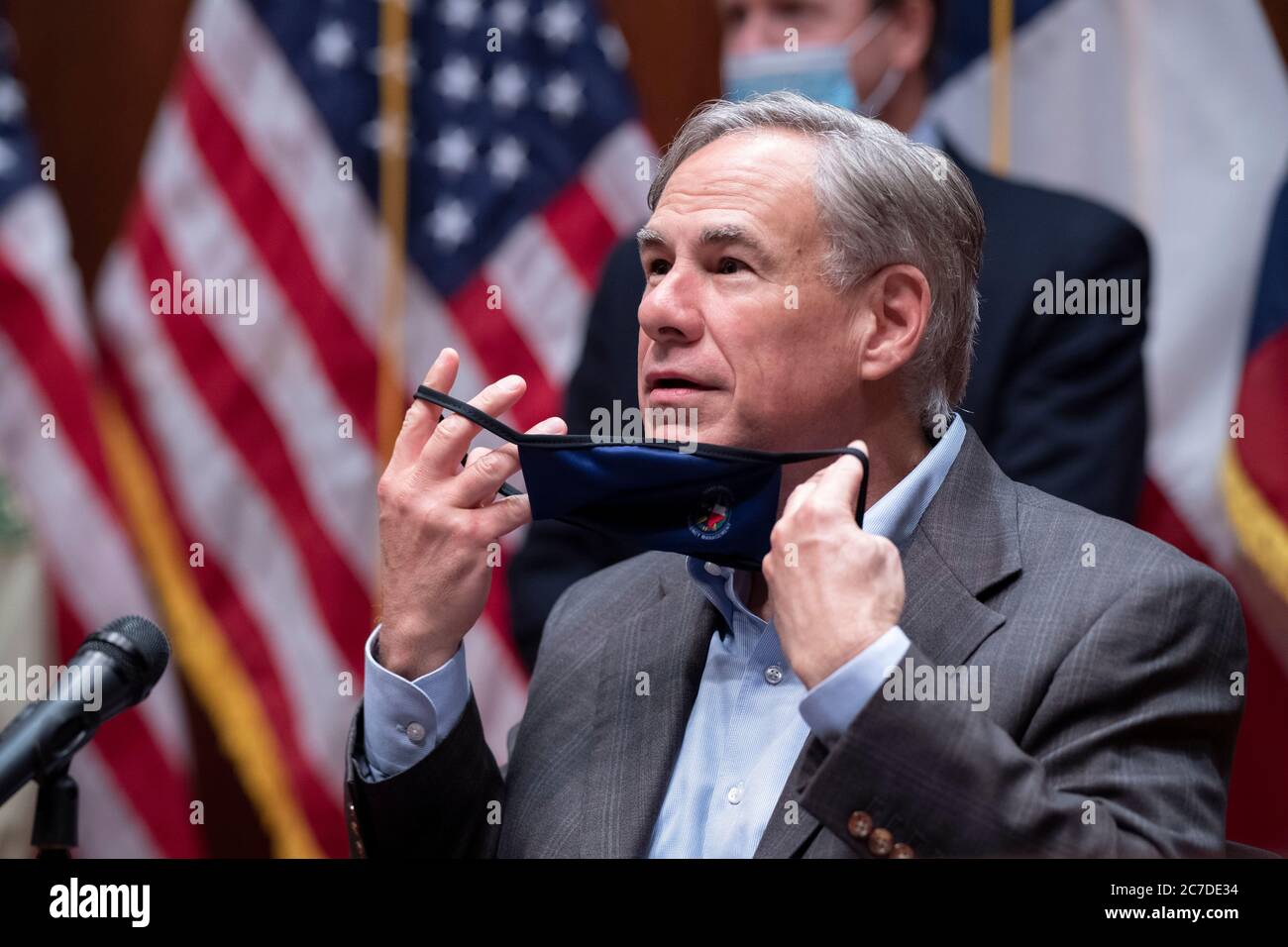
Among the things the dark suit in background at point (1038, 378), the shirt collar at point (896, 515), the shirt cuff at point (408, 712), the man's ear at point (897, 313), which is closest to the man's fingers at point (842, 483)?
the shirt collar at point (896, 515)

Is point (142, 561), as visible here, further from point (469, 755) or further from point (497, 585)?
point (469, 755)

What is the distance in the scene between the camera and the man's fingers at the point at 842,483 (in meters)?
1.89

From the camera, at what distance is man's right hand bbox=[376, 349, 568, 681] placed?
2.18m

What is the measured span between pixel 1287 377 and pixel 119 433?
3014 mm

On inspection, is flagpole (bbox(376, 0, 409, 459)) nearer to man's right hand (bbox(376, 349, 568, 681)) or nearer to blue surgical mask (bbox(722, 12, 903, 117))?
blue surgical mask (bbox(722, 12, 903, 117))

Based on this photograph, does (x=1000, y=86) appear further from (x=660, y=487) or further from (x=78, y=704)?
(x=78, y=704)

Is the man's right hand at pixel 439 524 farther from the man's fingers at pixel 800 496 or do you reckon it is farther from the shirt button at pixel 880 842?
the shirt button at pixel 880 842

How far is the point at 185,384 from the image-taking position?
168 inches

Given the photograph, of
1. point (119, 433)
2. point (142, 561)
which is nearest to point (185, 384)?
point (119, 433)

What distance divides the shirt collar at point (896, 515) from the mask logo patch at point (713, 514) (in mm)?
A: 117

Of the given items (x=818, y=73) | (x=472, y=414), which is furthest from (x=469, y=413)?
(x=818, y=73)

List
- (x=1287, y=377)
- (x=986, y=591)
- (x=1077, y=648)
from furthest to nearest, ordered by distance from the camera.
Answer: (x=1287, y=377), (x=986, y=591), (x=1077, y=648)

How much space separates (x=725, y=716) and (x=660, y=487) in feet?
1.11

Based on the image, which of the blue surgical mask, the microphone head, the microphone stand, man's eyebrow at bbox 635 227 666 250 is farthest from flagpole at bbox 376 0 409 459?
the microphone stand
